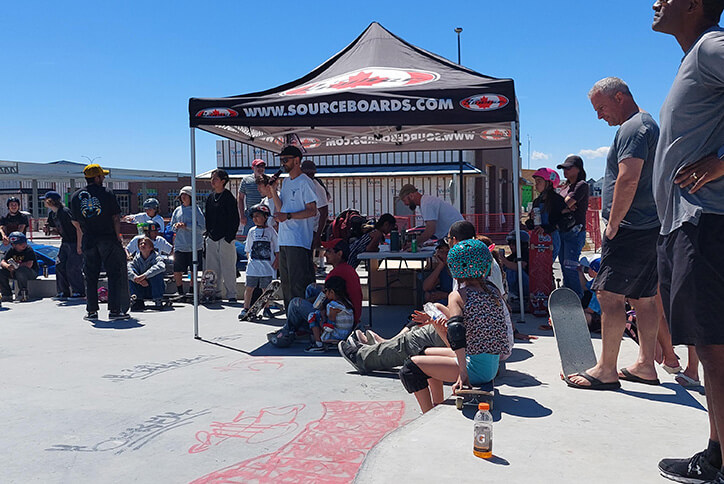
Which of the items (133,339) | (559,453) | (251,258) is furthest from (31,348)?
(559,453)

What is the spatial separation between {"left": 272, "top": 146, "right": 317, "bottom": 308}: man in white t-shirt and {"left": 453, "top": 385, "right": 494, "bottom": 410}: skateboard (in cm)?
350

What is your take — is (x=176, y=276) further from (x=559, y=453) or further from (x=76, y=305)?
(x=559, y=453)

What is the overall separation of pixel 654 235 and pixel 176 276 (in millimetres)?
8216

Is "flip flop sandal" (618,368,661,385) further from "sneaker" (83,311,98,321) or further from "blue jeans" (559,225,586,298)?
"sneaker" (83,311,98,321)

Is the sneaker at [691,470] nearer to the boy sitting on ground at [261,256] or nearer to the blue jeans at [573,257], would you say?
the blue jeans at [573,257]

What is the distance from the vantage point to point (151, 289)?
31.6ft

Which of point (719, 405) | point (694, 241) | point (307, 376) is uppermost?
point (694, 241)

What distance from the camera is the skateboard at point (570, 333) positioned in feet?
14.6

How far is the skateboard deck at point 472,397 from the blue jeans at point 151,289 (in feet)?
22.6

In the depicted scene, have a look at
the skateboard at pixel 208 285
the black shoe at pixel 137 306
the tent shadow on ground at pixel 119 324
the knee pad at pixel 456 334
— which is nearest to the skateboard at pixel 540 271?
the knee pad at pixel 456 334

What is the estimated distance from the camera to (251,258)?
28.0 feet

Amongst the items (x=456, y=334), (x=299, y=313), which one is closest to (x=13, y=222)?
(x=299, y=313)

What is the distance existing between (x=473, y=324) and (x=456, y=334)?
138 mm

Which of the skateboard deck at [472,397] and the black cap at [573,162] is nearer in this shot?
the skateboard deck at [472,397]
